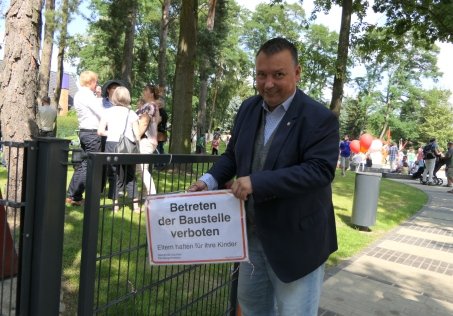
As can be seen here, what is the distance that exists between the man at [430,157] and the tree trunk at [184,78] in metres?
12.7

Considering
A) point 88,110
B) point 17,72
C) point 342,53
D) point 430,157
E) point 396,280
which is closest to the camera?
point 17,72

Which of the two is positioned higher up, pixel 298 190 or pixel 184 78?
pixel 184 78

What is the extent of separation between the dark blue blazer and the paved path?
6.95ft

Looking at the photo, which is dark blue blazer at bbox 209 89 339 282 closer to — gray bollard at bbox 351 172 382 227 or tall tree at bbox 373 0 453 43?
gray bollard at bbox 351 172 382 227

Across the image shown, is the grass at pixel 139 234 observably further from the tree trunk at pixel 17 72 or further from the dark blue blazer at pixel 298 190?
the tree trunk at pixel 17 72

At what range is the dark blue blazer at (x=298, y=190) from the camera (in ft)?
6.60

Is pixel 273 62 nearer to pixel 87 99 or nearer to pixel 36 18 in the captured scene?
pixel 36 18

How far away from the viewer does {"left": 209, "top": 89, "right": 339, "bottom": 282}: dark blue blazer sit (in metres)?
2.01

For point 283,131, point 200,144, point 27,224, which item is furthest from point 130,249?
point 200,144

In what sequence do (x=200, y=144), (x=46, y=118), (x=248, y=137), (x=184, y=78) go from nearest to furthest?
(x=248, y=137) → (x=184, y=78) → (x=46, y=118) → (x=200, y=144)

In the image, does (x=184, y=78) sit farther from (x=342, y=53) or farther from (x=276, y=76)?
(x=276, y=76)

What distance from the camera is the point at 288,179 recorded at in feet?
6.53

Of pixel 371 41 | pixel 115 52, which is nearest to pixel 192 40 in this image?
pixel 371 41

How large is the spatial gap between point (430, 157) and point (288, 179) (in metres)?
19.7
